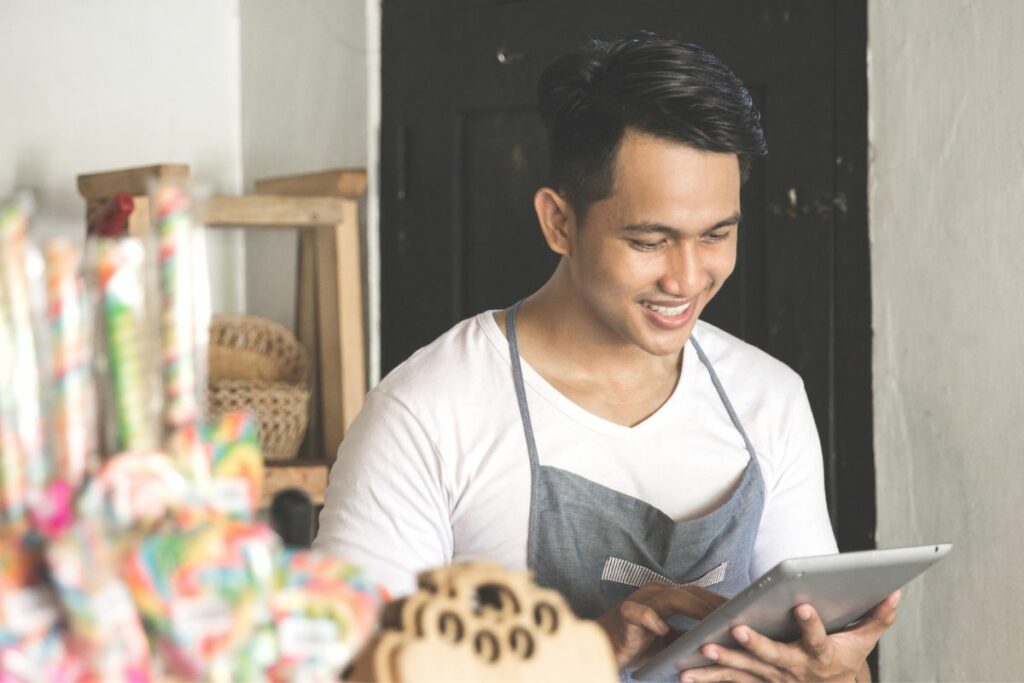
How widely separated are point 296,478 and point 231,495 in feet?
6.85

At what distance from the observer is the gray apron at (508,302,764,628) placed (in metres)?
1.72

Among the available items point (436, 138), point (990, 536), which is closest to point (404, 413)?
point (990, 536)

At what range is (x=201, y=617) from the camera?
0.75 m

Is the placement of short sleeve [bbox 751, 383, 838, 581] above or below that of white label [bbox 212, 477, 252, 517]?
below

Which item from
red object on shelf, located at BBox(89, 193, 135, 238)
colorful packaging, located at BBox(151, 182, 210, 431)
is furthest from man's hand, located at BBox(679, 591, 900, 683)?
red object on shelf, located at BBox(89, 193, 135, 238)

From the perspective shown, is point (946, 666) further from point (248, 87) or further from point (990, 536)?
point (248, 87)

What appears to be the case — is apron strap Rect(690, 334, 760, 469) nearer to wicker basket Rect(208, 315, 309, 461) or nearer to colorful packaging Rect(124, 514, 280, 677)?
colorful packaging Rect(124, 514, 280, 677)

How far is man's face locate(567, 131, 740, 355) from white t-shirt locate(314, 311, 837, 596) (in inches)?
5.6

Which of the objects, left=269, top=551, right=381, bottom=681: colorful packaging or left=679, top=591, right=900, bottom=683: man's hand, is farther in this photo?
left=679, top=591, right=900, bottom=683: man's hand

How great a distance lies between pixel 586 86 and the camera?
176 centimetres

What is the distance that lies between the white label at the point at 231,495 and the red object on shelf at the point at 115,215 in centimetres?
191

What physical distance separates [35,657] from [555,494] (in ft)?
3.39

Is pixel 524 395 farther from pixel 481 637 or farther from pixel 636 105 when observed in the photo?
pixel 481 637

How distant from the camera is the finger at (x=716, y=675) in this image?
1527 mm
